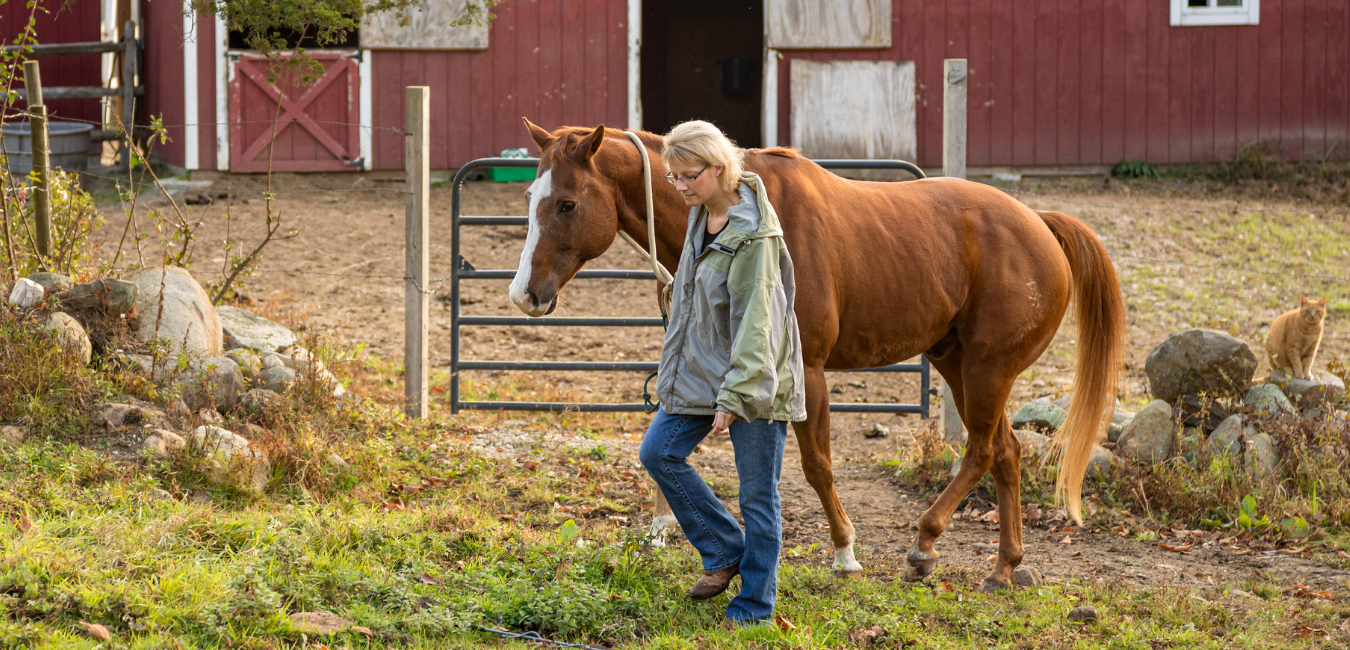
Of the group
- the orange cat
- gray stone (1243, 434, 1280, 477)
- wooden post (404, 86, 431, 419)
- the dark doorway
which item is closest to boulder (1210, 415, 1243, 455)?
gray stone (1243, 434, 1280, 477)

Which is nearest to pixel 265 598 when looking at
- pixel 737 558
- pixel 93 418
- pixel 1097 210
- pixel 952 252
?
pixel 737 558

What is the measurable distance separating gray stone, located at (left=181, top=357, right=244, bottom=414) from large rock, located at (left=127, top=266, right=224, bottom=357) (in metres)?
0.12

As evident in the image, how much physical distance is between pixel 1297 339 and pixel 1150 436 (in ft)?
3.37

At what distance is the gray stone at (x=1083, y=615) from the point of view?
12.9 ft

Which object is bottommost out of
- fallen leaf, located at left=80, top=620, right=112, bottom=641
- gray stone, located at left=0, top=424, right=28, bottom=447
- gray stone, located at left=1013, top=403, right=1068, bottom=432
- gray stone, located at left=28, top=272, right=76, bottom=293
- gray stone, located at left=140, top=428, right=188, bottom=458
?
fallen leaf, located at left=80, top=620, right=112, bottom=641

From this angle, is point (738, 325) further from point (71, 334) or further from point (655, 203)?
point (71, 334)

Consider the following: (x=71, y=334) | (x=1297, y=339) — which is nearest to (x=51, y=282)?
(x=71, y=334)

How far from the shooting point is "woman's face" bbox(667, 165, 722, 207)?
3.32 m

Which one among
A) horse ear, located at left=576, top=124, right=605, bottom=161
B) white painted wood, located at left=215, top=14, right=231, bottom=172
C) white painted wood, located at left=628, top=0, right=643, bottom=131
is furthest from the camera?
white painted wood, located at left=628, top=0, right=643, bottom=131

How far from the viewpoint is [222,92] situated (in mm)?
12914

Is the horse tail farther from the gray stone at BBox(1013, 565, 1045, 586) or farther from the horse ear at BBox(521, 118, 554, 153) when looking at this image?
the horse ear at BBox(521, 118, 554, 153)

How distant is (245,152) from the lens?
13148mm

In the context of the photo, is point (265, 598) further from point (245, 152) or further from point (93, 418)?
point (245, 152)

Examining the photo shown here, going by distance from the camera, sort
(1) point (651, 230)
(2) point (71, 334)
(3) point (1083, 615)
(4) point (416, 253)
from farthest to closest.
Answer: (4) point (416, 253) → (2) point (71, 334) → (1) point (651, 230) → (3) point (1083, 615)
